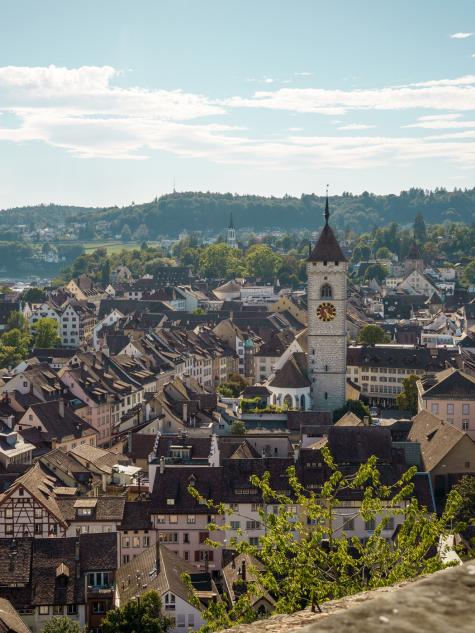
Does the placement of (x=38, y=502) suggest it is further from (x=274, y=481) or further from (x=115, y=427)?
(x=115, y=427)

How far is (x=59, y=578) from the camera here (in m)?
41.2

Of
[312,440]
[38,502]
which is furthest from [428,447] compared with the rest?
[38,502]

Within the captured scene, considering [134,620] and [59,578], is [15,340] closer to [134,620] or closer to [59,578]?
[59,578]

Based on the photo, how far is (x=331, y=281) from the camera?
8156 centimetres

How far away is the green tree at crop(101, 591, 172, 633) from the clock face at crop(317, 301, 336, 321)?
158 feet

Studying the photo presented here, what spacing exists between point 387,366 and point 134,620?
65.0 meters

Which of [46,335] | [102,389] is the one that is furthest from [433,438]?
[46,335]

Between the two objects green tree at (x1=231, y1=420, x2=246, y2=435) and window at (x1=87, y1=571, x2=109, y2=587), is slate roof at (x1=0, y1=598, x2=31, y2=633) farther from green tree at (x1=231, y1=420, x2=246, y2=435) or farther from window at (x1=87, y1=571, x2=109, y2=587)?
green tree at (x1=231, y1=420, x2=246, y2=435)

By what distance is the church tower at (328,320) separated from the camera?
81438 millimetres

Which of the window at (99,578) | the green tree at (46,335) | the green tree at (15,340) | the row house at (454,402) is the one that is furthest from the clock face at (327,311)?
the green tree at (46,335)

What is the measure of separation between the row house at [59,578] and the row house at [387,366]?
55.9 meters

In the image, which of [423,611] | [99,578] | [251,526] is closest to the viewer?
[423,611]

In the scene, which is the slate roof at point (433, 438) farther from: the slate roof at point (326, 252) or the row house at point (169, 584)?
the slate roof at point (326, 252)

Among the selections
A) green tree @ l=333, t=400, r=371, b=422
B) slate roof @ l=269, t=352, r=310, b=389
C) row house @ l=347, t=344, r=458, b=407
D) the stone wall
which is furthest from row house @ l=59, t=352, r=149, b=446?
the stone wall
